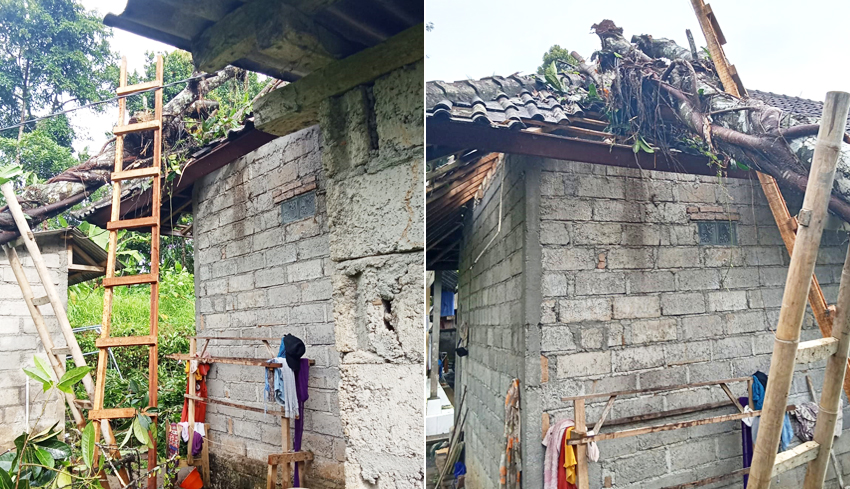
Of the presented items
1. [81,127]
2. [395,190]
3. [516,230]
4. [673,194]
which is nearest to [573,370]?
[516,230]

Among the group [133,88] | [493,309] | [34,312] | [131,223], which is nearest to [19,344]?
[34,312]

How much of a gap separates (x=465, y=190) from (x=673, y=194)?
0.56 metres

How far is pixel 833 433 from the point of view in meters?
1.20

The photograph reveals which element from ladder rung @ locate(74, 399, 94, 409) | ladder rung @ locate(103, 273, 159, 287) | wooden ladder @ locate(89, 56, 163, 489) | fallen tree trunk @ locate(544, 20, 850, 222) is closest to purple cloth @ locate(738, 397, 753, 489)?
fallen tree trunk @ locate(544, 20, 850, 222)

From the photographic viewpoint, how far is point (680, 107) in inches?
51.6

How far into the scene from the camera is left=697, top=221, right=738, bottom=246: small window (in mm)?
1358

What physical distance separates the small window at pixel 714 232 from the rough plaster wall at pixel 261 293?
2.00 metres

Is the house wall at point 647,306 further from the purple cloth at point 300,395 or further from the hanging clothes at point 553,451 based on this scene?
the purple cloth at point 300,395

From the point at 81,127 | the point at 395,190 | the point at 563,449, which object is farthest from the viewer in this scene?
the point at 81,127

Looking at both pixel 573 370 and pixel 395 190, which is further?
pixel 573 370

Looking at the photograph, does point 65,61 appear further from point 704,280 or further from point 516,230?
point 704,280

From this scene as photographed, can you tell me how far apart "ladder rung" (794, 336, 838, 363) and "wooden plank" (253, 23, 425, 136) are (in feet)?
3.59

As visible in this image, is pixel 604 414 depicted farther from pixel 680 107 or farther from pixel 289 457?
pixel 289 457

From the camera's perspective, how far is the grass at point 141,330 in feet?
10.3
